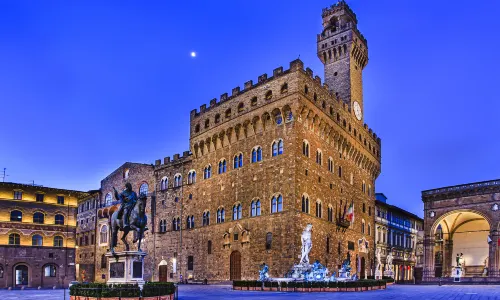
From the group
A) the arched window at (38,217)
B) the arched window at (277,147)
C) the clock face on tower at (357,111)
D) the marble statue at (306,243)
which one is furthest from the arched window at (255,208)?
the arched window at (38,217)

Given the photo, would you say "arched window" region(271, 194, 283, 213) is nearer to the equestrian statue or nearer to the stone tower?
the stone tower

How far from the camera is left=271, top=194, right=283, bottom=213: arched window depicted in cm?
4091

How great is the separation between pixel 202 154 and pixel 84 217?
29148mm

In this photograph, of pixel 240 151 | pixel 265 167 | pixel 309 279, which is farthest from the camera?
pixel 240 151

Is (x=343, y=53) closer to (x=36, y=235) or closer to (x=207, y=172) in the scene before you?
(x=207, y=172)

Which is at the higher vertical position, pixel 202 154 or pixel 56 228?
pixel 202 154

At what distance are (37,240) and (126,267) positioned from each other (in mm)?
37825

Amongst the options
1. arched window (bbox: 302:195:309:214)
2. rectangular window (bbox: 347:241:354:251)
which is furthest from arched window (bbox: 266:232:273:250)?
rectangular window (bbox: 347:241:354:251)

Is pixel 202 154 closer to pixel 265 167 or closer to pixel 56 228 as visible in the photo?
pixel 265 167

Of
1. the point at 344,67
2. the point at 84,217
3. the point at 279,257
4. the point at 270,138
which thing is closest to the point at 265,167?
the point at 270,138

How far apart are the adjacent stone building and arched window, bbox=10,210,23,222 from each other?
140ft

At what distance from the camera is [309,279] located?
34500 millimetres

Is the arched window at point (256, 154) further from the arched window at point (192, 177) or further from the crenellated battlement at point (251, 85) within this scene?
the arched window at point (192, 177)

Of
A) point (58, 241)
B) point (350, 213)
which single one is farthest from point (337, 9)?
point (58, 241)
